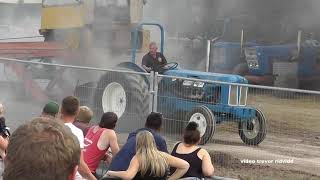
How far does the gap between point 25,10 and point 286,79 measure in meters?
13.4

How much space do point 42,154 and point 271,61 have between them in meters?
18.7

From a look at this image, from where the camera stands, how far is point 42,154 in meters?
1.81

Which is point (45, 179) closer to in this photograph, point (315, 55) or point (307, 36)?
point (315, 55)

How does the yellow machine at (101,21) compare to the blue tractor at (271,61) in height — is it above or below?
above

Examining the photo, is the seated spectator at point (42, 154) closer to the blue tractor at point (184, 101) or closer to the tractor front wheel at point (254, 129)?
the tractor front wheel at point (254, 129)

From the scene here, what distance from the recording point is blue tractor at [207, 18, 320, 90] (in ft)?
65.5

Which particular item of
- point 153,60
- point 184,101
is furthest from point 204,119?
point 153,60

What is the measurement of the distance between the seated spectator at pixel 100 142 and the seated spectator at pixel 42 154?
3730 millimetres

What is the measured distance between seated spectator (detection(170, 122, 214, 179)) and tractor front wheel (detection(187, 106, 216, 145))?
11.6 ft

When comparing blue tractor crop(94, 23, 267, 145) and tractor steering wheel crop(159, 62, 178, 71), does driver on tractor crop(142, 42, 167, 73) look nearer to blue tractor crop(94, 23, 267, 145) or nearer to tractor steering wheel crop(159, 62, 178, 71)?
tractor steering wheel crop(159, 62, 178, 71)

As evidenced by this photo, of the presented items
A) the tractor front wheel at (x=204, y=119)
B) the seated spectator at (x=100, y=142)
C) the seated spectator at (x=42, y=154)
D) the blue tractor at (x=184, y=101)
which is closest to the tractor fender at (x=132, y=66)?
the blue tractor at (x=184, y=101)

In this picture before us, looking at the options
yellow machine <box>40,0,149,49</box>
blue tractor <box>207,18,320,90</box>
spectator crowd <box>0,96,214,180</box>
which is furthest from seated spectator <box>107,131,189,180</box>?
blue tractor <box>207,18,320,90</box>

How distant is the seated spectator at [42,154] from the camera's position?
180 cm

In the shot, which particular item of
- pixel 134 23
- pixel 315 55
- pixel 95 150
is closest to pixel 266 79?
pixel 315 55
